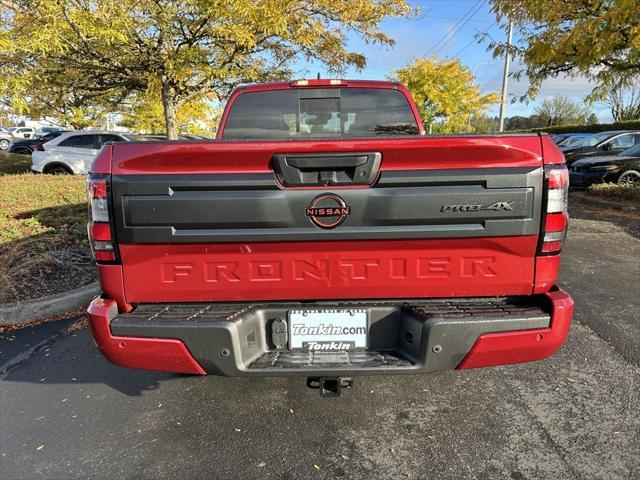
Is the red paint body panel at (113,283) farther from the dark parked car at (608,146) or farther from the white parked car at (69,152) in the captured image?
the dark parked car at (608,146)

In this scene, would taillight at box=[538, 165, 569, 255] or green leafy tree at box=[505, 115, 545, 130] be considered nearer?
taillight at box=[538, 165, 569, 255]

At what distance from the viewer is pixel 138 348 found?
7.51 feet

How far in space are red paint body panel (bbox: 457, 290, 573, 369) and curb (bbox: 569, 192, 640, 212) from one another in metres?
9.93

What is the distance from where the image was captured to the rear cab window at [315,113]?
12.2 feet

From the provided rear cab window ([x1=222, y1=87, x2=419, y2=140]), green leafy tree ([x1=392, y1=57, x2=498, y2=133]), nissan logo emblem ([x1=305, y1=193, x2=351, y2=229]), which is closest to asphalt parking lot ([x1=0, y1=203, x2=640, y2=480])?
nissan logo emblem ([x1=305, y1=193, x2=351, y2=229])

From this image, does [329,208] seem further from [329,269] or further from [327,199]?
[329,269]

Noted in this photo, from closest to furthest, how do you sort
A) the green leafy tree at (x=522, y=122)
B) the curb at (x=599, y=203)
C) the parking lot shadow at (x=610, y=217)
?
the parking lot shadow at (x=610, y=217) → the curb at (x=599, y=203) → the green leafy tree at (x=522, y=122)

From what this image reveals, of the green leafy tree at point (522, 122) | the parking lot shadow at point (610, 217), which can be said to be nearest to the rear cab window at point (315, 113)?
the parking lot shadow at point (610, 217)

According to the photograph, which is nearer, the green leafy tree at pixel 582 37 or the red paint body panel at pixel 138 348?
the red paint body panel at pixel 138 348

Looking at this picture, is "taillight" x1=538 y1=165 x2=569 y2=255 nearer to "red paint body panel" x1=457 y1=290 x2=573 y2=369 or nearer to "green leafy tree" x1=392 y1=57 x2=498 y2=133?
"red paint body panel" x1=457 y1=290 x2=573 y2=369

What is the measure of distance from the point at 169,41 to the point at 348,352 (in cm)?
870

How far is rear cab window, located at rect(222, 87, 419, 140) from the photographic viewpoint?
372cm

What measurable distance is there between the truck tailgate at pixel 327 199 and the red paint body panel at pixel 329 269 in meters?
0.01

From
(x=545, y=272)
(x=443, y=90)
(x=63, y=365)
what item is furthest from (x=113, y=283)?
(x=443, y=90)
